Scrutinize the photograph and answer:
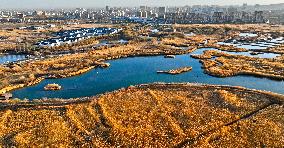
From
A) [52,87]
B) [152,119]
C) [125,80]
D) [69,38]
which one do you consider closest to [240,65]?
[125,80]

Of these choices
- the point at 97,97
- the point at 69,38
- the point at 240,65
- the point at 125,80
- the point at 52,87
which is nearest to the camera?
the point at 97,97

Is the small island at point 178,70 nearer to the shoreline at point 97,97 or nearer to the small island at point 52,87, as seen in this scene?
the shoreline at point 97,97

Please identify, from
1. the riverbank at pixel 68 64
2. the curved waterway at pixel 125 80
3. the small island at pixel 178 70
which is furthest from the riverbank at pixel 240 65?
the riverbank at pixel 68 64

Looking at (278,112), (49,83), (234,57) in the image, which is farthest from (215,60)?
(49,83)

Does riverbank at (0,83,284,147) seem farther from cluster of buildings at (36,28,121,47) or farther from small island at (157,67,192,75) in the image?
cluster of buildings at (36,28,121,47)

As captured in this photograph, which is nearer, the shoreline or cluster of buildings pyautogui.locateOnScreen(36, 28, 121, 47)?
the shoreline

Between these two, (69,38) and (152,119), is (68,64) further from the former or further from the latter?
(69,38)

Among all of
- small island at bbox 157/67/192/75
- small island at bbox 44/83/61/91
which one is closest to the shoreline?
small island at bbox 44/83/61/91
